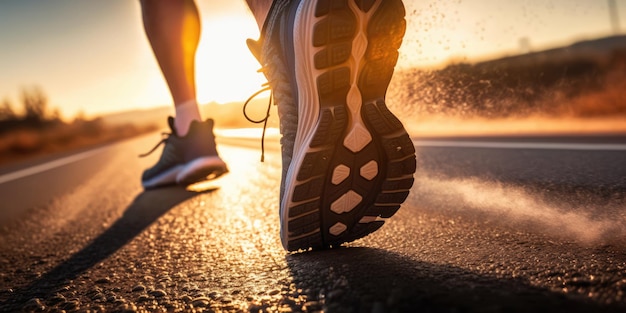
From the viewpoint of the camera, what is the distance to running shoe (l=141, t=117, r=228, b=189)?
2.43m

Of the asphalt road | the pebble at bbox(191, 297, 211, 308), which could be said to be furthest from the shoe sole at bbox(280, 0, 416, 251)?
the pebble at bbox(191, 297, 211, 308)

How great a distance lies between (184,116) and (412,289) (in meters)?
1.96

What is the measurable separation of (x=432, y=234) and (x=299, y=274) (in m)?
0.51

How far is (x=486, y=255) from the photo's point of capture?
1.04 meters

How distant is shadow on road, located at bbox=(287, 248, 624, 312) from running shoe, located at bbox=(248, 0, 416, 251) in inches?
5.1

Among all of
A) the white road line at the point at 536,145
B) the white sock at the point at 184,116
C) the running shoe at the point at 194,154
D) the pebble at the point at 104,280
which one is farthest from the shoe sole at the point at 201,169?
the white road line at the point at 536,145

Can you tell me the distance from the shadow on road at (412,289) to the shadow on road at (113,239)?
2.17ft

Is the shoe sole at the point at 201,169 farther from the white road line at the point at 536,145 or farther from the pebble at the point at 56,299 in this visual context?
the white road line at the point at 536,145

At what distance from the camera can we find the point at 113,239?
1.72 metres

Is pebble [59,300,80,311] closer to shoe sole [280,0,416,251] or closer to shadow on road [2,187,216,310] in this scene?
shadow on road [2,187,216,310]

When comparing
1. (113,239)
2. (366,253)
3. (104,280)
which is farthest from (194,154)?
(366,253)

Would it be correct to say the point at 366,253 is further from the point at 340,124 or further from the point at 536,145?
the point at 536,145

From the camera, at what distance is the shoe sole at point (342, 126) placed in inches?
42.4

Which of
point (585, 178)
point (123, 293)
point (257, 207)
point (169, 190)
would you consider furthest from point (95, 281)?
point (585, 178)
